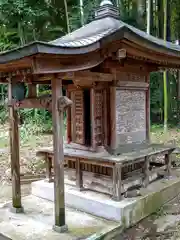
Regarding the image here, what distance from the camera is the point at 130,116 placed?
4508 mm

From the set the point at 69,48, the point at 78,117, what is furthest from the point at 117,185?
Answer: the point at 69,48

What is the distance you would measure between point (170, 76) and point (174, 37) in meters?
1.79

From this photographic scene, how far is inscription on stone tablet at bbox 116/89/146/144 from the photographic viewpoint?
170 inches

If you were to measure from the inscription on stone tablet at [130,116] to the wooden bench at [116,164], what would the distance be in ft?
0.84

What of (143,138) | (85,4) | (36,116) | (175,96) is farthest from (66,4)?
(143,138)

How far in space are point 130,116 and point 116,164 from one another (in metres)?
1.05

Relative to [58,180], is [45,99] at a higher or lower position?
higher

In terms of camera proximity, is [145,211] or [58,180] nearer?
[58,180]

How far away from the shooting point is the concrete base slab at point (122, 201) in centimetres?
373

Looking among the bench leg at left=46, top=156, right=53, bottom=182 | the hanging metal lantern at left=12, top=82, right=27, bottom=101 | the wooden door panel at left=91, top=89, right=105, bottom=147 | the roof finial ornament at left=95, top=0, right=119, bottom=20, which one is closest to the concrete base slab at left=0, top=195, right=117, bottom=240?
the bench leg at left=46, top=156, right=53, bottom=182

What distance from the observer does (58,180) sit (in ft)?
10.8

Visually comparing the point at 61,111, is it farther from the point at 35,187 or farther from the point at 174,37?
the point at 174,37

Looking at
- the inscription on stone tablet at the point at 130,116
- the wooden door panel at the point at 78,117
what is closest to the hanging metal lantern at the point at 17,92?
the wooden door panel at the point at 78,117

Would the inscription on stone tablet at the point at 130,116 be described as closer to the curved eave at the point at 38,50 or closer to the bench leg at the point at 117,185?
the bench leg at the point at 117,185
